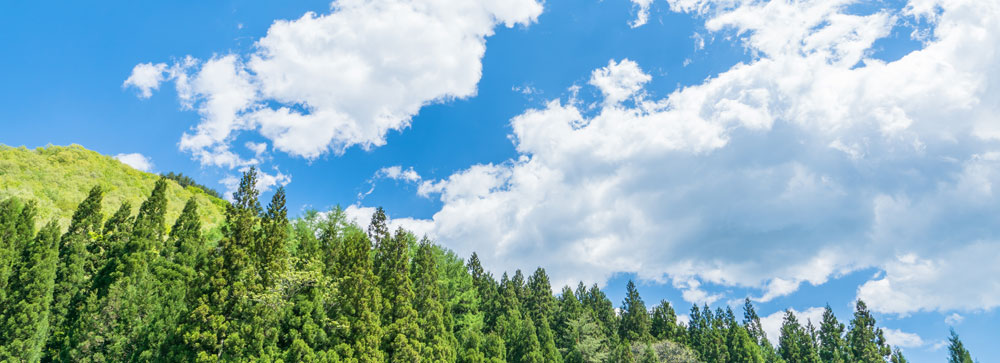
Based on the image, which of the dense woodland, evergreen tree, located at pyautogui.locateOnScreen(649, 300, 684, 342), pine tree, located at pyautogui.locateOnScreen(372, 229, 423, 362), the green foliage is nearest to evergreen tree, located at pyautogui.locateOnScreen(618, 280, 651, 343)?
evergreen tree, located at pyautogui.locateOnScreen(649, 300, 684, 342)

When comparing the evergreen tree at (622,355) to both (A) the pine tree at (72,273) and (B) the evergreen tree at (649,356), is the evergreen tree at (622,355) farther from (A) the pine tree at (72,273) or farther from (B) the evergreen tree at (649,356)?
(A) the pine tree at (72,273)

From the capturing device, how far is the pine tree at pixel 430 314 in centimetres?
3788

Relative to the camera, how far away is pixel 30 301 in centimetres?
3131

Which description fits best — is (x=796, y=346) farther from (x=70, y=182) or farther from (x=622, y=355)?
(x=70, y=182)

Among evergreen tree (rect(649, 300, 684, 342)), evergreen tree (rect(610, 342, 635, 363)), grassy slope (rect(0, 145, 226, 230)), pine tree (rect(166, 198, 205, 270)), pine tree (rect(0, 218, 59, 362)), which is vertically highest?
grassy slope (rect(0, 145, 226, 230))

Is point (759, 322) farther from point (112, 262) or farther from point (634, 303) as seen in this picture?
point (112, 262)

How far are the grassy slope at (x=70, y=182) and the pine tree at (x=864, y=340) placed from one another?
8776 centimetres

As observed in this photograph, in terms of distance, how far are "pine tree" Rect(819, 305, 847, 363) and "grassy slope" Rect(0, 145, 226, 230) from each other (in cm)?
8608

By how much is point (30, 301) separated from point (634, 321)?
61.3m

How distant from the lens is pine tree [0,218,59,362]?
97.8ft

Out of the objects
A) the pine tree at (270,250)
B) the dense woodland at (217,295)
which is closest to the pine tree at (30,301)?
the dense woodland at (217,295)

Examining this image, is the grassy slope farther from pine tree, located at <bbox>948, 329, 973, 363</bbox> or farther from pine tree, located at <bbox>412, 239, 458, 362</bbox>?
pine tree, located at <bbox>948, 329, 973, 363</bbox>

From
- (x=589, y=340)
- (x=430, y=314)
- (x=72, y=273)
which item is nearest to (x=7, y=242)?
(x=72, y=273)

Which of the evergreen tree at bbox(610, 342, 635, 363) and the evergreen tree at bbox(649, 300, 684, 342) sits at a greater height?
the evergreen tree at bbox(649, 300, 684, 342)
